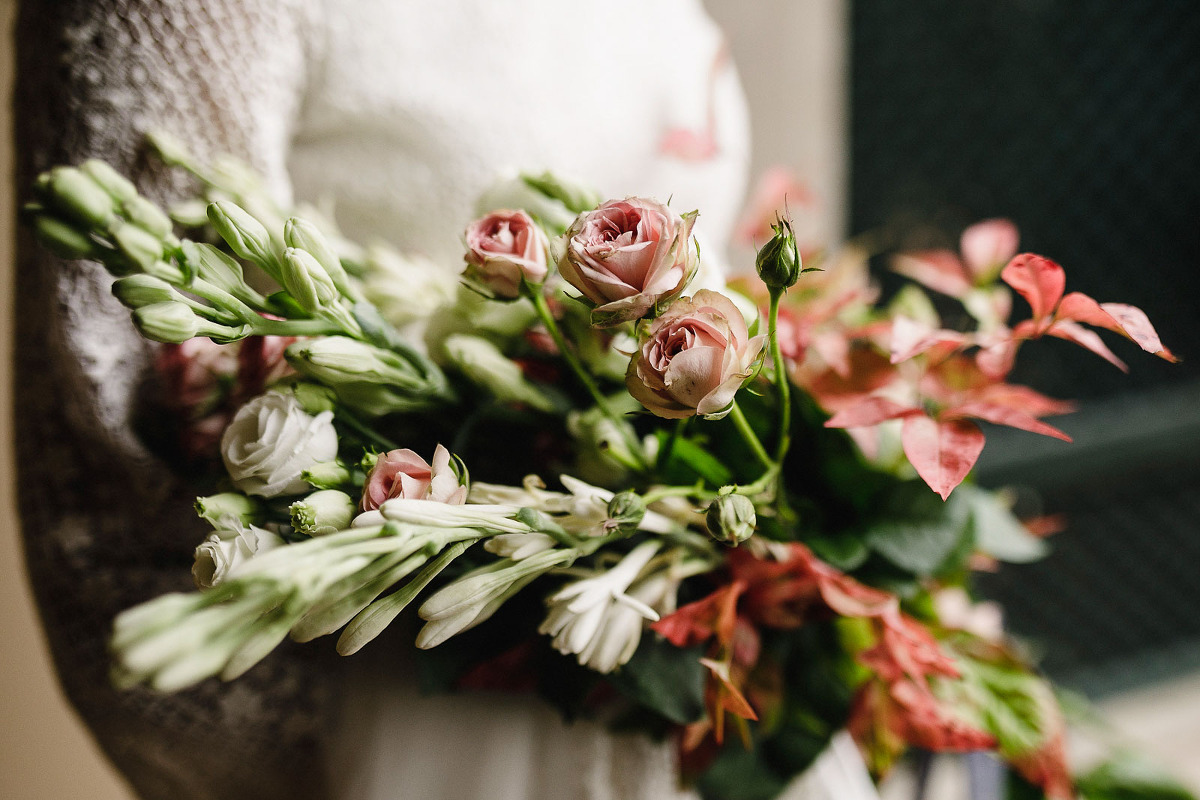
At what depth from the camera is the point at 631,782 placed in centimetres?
38

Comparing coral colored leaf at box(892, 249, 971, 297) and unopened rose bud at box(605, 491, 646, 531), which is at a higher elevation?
coral colored leaf at box(892, 249, 971, 297)

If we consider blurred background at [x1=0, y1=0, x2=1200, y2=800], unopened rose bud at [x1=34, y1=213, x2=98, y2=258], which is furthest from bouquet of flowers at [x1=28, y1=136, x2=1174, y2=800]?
blurred background at [x1=0, y1=0, x2=1200, y2=800]

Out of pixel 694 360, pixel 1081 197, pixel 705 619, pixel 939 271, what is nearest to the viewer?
pixel 694 360

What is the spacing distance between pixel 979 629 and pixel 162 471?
528 mm

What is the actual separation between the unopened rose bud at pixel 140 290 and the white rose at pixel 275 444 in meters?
0.05

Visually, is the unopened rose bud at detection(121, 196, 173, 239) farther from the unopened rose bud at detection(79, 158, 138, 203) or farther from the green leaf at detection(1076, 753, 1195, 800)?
the green leaf at detection(1076, 753, 1195, 800)

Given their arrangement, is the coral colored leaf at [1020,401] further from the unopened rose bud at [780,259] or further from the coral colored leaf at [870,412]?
the unopened rose bud at [780,259]

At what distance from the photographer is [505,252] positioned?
262 millimetres

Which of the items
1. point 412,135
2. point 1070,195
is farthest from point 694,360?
point 1070,195

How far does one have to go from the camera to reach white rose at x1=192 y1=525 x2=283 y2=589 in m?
0.24

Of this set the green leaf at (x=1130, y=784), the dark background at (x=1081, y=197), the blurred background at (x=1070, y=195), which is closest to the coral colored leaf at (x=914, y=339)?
the green leaf at (x=1130, y=784)

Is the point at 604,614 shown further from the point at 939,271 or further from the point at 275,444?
the point at 939,271

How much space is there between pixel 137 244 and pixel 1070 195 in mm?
1669

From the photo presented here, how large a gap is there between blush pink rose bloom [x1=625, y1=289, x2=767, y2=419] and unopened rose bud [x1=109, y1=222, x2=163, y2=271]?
0.17 metres
